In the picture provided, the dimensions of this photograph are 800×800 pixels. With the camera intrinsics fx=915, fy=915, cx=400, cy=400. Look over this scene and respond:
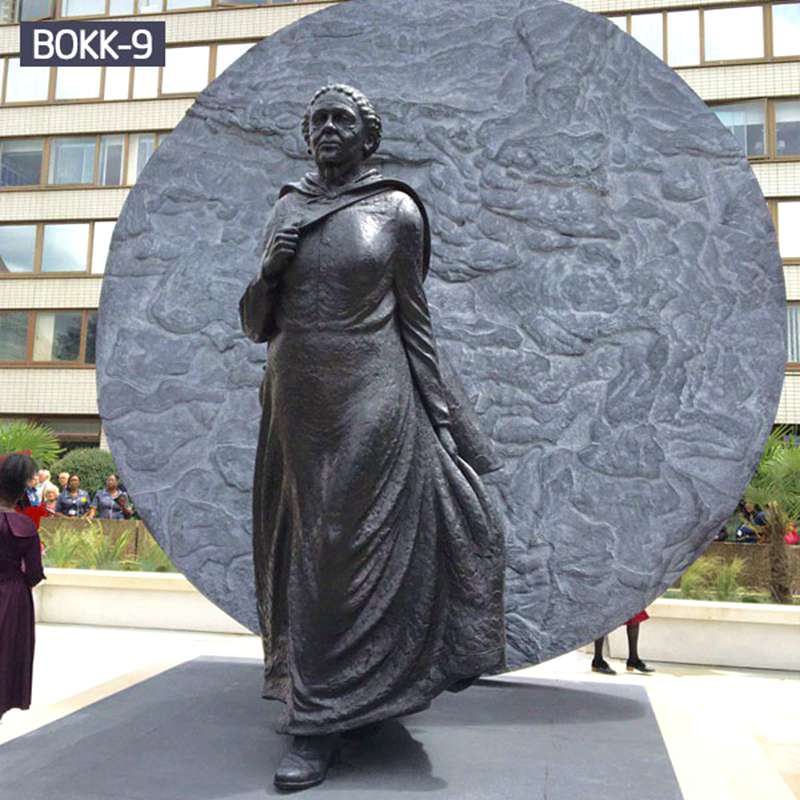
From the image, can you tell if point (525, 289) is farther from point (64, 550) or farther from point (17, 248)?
point (17, 248)

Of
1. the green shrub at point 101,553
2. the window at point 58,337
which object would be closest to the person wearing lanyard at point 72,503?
the green shrub at point 101,553

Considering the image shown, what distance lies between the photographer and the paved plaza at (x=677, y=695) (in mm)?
2977

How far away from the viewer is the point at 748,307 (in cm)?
432

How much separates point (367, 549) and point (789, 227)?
54.9 feet

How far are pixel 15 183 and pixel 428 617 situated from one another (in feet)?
70.0

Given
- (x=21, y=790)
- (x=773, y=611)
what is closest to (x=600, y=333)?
(x=21, y=790)

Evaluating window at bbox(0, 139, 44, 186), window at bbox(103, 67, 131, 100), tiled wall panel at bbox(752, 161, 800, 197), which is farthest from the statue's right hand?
window at bbox(0, 139, 44, 186)

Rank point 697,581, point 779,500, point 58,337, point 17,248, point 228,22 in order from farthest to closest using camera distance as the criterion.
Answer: point 17,248
point 58,337
point 228,22
point 779,500
point 697,581

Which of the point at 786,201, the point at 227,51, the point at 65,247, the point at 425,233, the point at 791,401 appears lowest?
the point at 425,233

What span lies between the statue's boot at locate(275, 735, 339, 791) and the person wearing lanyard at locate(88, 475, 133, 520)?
8848 mm

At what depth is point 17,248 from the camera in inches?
824

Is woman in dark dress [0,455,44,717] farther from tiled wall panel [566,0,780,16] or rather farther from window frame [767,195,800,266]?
tiled wall panel [566,0,780,16]

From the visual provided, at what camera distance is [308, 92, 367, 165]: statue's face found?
287cm

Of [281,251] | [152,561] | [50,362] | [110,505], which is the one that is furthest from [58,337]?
[281,251]
